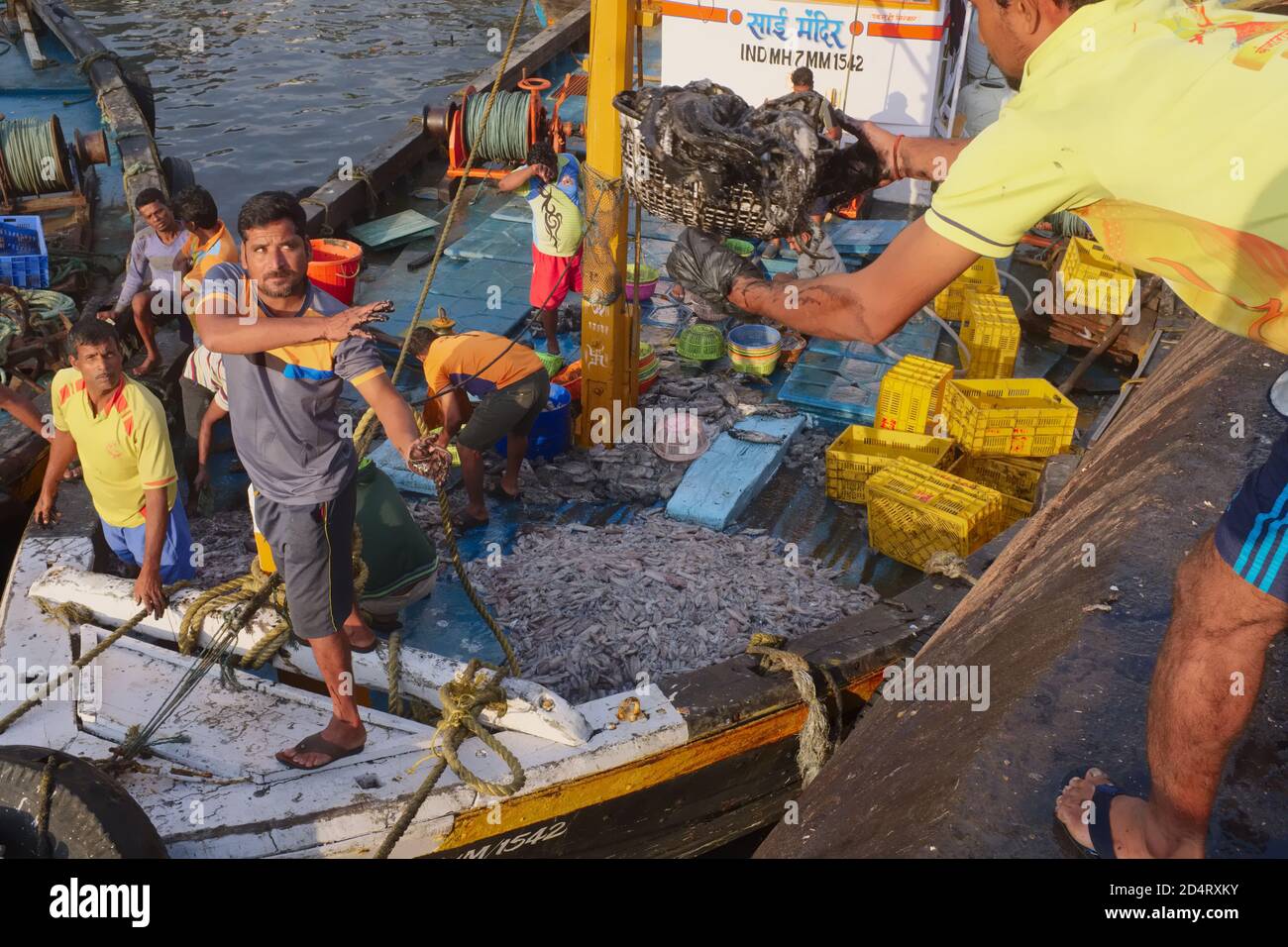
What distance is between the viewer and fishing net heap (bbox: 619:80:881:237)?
4.36 meters

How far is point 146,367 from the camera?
793 centimetres

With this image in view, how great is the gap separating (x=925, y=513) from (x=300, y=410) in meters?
3.80

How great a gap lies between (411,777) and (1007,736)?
7.50ft

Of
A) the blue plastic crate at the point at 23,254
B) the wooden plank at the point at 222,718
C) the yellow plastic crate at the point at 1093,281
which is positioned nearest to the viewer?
the wooden plank at the point at 222,718

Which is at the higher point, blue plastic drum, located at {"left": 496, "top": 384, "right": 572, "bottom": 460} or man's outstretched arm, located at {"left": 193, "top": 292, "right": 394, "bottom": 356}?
man's outstretched arm, located at {"left": 193, "top": 292, "right": 394, "bottom": 356}

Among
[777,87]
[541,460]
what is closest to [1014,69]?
[541,460]

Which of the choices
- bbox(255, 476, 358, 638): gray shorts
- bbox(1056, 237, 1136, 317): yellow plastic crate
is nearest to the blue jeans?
bbox(255, 476, 358, 638): gray shorts

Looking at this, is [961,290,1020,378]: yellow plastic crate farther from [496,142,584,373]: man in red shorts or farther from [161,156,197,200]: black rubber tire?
[161,156,197,200]: black rubber tire

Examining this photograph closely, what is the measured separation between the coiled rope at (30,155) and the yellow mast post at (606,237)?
6.77 meters

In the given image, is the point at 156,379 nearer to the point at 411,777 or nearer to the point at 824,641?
the point at 411,777

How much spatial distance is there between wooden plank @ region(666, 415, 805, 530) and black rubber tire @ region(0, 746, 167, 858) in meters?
3.80

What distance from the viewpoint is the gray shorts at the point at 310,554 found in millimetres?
4184

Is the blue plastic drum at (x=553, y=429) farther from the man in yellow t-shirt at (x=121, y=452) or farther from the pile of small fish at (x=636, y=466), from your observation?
the man in yellow t-shirt at (x=121, y=452)

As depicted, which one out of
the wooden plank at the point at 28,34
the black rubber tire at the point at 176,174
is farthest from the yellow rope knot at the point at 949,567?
the wooden plank at the point at 28,34
